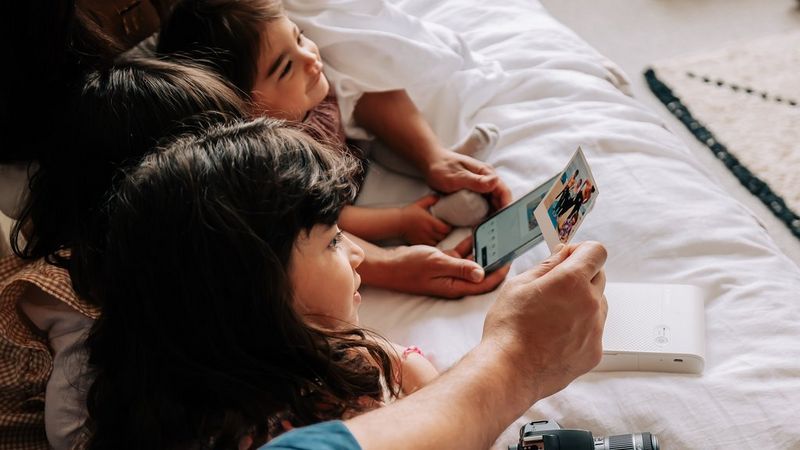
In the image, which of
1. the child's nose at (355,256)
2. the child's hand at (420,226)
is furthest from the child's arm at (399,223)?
the child's nose at (355,256)

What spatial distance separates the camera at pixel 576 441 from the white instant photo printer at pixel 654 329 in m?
0.12

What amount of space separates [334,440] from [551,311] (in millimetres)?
311

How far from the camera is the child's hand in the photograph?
135 centimetres

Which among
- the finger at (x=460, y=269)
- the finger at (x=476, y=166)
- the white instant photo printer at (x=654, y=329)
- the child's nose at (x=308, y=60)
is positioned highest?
the child's nose at (x=308, y=60)

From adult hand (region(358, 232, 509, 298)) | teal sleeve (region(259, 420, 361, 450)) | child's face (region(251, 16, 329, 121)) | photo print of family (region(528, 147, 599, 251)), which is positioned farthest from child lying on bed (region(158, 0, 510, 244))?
teal sleeve (region(259, 420, 361, 450))

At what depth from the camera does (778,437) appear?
3.17 ft

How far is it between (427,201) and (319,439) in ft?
2.29

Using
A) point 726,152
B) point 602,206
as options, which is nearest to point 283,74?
point 602,206

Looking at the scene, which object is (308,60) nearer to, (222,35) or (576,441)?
(222,35)

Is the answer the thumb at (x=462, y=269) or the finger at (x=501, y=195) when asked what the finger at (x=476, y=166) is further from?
the thumb at (x=462, y=269)

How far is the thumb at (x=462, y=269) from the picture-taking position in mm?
1215

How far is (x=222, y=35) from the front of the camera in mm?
1312

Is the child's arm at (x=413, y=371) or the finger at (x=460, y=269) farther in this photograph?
the finger at (x=460, y=269)

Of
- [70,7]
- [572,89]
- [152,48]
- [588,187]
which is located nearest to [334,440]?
[588,187]
